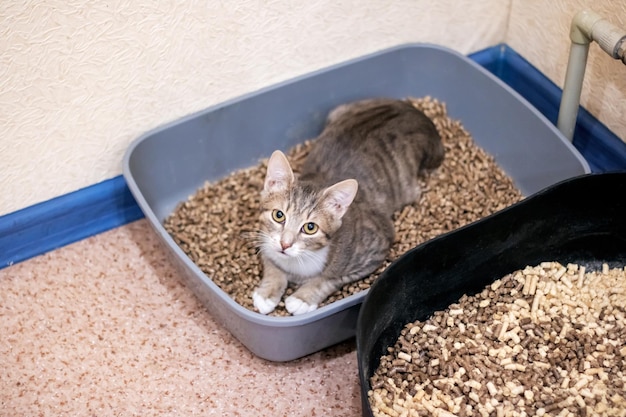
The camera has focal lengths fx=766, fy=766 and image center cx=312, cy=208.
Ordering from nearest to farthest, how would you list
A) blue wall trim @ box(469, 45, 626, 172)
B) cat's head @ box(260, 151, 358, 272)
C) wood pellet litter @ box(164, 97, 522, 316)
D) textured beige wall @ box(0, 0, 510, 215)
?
cat's head @ box(260, 151, 358, 272)
textured beige wall @ box(0, 0, 510, 215)
wood pellet litter @ box(164, 97, 522, 316)
blue wall trim @ box(469, 45, 626, 172)

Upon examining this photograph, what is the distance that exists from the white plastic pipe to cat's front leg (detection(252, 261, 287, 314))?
87cm

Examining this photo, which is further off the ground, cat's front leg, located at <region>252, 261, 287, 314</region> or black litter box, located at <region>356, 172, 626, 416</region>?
black litter box, located at <region>356, 172, 626, 416</region>

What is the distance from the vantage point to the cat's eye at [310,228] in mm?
1709

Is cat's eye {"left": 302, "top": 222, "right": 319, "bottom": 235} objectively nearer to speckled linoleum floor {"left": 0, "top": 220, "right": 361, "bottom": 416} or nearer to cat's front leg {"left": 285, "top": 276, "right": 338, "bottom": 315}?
cat's front leg {"left": 285, "top": 276, "right": 338, "bottom": 315}

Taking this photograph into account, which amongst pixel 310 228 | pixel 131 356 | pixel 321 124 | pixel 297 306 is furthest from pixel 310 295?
pixel 321 124

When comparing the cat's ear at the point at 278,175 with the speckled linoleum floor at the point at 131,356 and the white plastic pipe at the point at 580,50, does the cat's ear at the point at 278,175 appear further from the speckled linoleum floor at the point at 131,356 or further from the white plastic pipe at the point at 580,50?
the white plastic pipe at the point at 580,50

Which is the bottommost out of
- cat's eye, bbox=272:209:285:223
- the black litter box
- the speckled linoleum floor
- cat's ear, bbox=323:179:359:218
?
the speckled linoleum floor

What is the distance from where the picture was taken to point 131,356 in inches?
72.1

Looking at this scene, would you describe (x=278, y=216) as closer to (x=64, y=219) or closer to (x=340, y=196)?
(x=340, y=196)

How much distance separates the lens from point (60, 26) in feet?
5.82

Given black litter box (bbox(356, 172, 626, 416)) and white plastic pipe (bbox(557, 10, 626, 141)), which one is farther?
white plastic pipe (bbox(557, 10, 626, 141))

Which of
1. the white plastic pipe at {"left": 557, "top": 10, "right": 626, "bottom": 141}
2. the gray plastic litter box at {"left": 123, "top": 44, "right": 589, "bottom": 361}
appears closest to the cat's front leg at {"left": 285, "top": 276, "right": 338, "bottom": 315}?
the gray plastic litter box at {"left": 123, "top": 44, "right": 589, "bottom": 361}

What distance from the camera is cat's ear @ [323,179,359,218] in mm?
1651

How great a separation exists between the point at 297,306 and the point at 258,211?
0.39m
